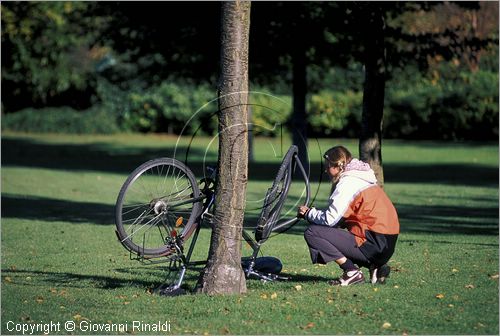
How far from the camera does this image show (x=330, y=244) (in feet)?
31.5

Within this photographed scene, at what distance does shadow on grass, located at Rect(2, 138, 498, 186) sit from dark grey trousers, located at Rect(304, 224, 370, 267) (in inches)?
653

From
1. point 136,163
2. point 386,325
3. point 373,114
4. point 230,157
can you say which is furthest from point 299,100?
point 386,325

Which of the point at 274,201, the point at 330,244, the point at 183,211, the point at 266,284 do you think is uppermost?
the point at 274,201

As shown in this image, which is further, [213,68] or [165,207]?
[213,68]

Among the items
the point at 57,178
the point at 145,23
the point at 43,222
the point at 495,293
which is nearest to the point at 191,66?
the point at 145,23

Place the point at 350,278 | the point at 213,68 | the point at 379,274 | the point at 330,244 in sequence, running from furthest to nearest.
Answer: the point at 213,68 → the point at 379,274 → the point at 350,278 → the point at 330,244

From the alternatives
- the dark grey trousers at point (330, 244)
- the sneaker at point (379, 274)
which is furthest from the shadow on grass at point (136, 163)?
the dark grey trousers at point (330, 244)

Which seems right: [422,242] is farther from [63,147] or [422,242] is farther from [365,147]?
[63,147]

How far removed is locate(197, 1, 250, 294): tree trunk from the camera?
30.7 feet

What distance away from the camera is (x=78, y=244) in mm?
14141

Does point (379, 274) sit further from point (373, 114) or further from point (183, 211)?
point (373, 114)

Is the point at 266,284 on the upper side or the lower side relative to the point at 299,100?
lower

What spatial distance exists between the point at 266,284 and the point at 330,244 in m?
0.84

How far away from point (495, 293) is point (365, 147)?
7.95 metres
